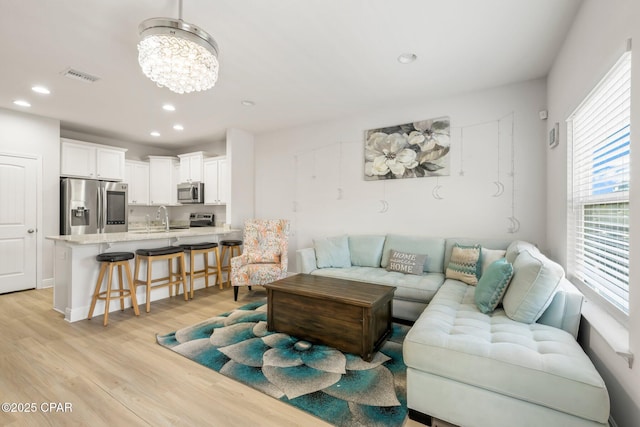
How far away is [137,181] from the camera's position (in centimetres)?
603

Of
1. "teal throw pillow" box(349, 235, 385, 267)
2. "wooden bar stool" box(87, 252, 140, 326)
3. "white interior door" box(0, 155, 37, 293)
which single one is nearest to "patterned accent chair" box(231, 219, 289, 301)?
"teal throw pillow" box(349, 235, 385, 267)

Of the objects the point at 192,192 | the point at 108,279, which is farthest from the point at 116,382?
the point at 192,192

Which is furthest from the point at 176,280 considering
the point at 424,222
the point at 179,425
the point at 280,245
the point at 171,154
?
the point at 171,154

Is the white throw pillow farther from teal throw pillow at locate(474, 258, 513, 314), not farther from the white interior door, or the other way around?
the white interior door

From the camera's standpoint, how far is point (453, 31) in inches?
92.5

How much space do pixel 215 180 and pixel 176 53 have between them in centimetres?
395

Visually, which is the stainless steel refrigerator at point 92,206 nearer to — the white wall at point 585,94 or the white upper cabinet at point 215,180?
the white upper cabinet at point 215,180

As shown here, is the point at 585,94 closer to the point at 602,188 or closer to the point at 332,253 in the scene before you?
the point at 602,188

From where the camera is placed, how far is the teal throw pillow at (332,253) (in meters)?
3.79

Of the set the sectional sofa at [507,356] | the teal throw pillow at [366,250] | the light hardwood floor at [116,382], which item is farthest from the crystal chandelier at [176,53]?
the teal throw pillow at [366,250]

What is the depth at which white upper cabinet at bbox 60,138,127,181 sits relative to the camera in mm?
4812

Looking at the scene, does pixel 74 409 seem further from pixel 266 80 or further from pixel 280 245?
pixel 266 80

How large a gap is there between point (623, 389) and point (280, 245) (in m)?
3.46

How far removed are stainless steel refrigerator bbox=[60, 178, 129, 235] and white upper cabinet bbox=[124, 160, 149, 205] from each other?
44 cm
